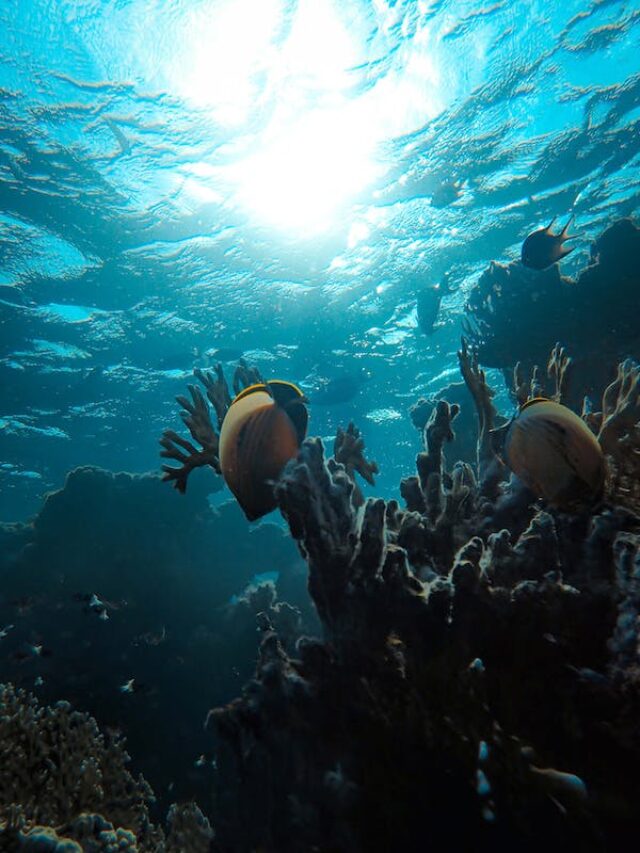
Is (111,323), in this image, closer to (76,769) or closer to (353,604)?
(76,769)

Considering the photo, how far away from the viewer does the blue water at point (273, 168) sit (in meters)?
8.88

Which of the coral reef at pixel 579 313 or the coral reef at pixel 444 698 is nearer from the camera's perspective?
the coral reef at pixel 444 698

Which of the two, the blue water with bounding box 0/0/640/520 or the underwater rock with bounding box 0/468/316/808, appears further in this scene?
the blue water with bounding box 0/0/640/520

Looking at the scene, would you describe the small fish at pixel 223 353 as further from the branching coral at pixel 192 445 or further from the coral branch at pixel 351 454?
the coral branch at pixel 351 454

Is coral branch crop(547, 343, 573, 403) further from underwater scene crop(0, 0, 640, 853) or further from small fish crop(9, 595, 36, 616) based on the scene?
small fish crop(9, 595, 36, 616)

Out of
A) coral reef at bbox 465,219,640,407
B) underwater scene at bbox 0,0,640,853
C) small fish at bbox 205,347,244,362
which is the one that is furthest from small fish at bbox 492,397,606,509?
small fish at bbox 205,347,244,362

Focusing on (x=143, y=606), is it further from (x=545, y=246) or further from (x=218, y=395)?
(x=545, y=246)

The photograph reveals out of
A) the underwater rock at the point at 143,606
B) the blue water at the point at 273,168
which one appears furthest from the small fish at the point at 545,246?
the underwater rock at the point at 143,606

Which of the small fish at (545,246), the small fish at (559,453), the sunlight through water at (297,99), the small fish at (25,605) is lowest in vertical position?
the small fish at (559,453)

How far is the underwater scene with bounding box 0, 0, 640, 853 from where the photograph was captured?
2.10 m

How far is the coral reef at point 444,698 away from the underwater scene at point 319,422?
0.05 ft

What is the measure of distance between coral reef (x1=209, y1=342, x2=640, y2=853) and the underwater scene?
14mm

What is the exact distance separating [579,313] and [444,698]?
9701 mm

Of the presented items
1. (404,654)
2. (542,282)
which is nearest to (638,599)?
(404,654)
